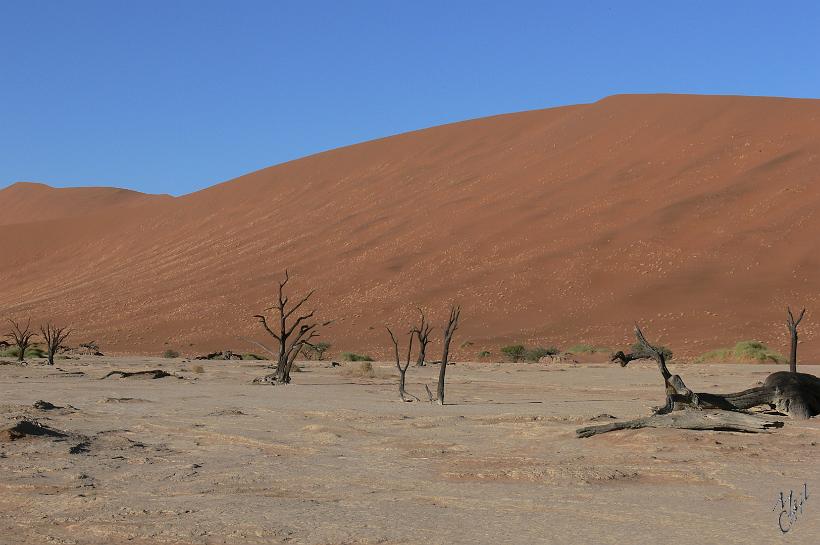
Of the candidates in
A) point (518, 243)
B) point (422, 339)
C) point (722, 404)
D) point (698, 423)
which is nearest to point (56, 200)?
point (518, 243)

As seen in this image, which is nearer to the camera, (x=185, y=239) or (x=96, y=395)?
(x=96, y=395)

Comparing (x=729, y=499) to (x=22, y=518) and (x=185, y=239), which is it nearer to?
(x=22, y=518)

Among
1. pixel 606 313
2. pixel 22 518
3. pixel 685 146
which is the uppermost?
pixel 685 146

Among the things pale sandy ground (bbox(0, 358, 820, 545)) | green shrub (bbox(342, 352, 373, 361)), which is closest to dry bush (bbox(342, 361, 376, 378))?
pale sandy ground (bbox(0, 358, 820, 545))

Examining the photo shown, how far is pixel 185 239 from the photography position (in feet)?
245

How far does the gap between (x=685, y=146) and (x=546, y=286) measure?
60.2ft

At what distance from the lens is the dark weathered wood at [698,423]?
38.2ft

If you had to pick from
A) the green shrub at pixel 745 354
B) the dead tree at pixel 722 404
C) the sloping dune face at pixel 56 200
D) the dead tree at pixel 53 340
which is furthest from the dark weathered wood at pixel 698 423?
the sloping dune face at pixel 56 200

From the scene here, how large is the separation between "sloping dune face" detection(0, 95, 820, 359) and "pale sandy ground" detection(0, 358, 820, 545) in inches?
1035

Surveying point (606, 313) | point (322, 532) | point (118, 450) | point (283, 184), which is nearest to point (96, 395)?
point (118, 450)

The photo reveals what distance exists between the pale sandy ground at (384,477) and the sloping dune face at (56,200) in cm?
12491

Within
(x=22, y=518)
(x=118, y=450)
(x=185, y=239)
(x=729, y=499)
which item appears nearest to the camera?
(x=22, y=518)

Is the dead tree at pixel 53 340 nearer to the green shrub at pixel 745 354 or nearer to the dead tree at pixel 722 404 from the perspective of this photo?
the green shrub at pixel 745 354

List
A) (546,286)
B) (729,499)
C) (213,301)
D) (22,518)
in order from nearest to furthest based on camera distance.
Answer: (22,518), (729,499), (546,286), (213,301)
